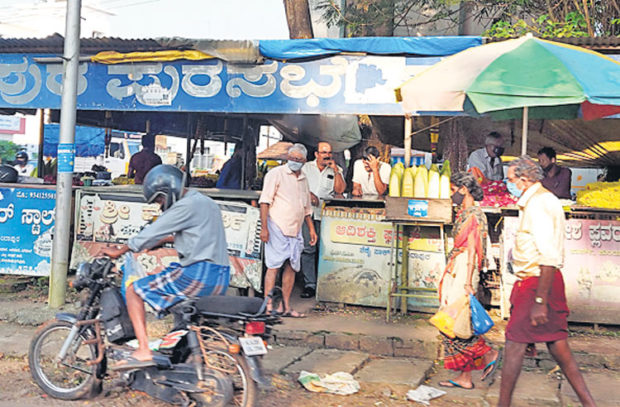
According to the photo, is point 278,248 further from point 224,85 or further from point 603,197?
point 603,197

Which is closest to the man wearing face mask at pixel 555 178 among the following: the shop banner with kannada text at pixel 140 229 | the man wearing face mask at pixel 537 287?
the shop banner with kannada text at pixel 140 229

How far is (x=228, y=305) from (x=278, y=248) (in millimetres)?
3061

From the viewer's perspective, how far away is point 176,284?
4.66 meters

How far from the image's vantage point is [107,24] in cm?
4616

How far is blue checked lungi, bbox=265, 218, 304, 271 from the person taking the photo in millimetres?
7457

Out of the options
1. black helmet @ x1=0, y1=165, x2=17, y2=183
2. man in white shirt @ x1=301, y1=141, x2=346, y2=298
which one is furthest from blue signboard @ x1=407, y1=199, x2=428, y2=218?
black helmet @ x1=0, y1=165, x2=17, y2=183

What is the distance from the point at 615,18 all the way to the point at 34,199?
9552mm

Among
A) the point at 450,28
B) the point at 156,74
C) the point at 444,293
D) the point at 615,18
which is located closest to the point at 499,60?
the point at 444,293

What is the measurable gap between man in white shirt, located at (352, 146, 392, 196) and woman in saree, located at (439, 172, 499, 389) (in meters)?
2.91

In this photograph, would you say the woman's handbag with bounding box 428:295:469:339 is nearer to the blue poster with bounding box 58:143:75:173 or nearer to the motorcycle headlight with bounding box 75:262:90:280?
the motorcycle headlight with bounding box 75:262:90:280

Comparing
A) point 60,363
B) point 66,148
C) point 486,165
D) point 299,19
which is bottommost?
point 60,363

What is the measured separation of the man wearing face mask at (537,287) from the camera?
449cm

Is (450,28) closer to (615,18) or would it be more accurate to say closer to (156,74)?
(615,18)

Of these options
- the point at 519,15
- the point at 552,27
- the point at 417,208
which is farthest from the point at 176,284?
the point at 519,15
